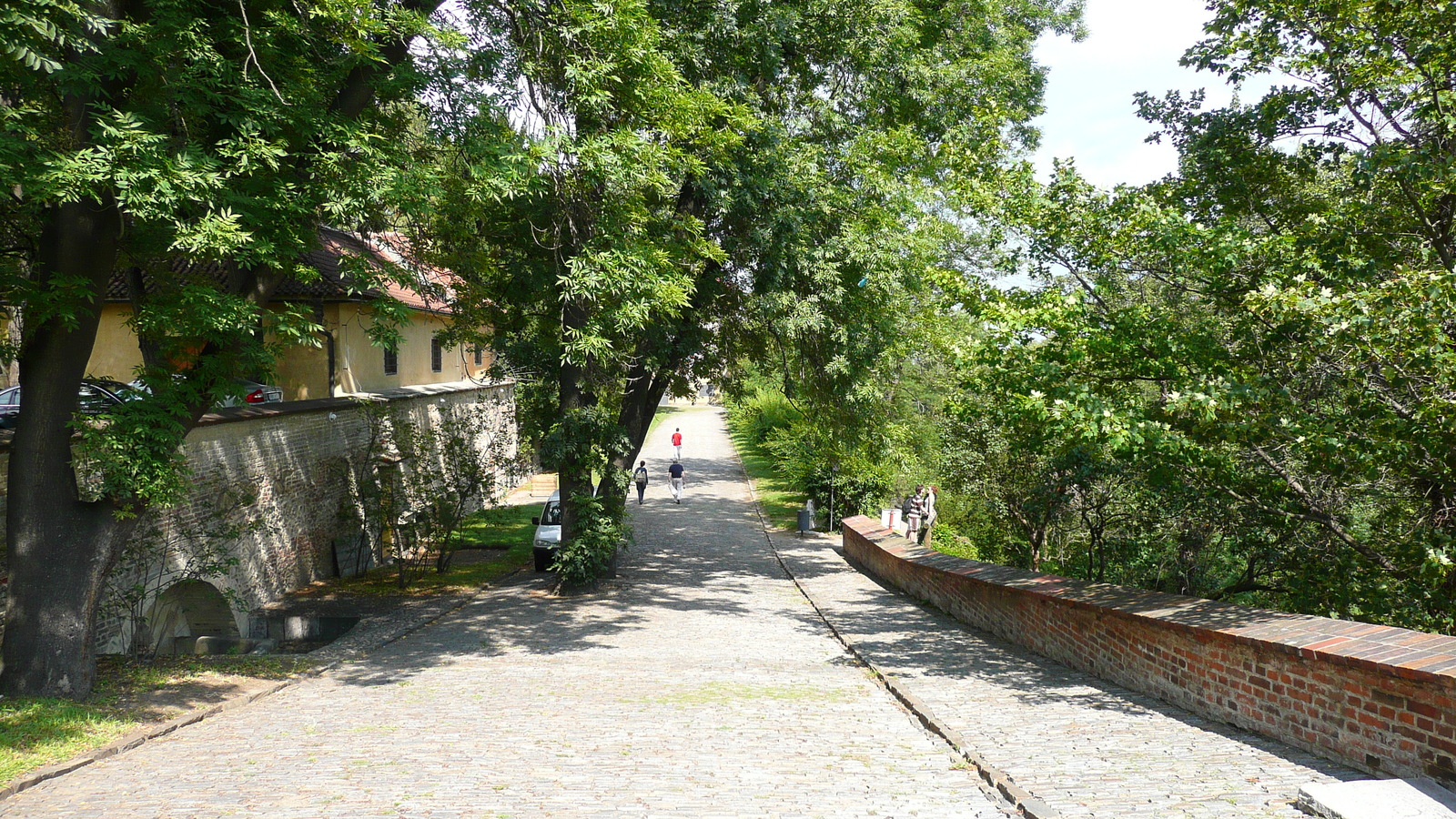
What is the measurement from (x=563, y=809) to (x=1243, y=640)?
15.5ft

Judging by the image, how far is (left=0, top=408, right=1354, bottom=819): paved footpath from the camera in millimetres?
5289

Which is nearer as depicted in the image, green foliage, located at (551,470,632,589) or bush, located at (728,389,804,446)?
green foliage, located at (551,470,632,589)

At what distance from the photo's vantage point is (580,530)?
14.8 meters

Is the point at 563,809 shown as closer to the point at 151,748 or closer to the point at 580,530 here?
the point at 151,748

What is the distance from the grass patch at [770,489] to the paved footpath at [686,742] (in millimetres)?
15138

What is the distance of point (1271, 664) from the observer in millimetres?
6094

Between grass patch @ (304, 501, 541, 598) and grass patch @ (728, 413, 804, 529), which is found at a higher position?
grass patch @ (728, 413, 804, 529)

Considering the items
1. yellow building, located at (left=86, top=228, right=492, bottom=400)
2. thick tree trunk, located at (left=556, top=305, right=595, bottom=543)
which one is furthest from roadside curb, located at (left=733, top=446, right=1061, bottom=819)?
yellow building, located at (left=86, top=228, right=492, bottom=400)

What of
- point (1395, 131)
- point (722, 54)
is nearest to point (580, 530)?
point (722, 54)

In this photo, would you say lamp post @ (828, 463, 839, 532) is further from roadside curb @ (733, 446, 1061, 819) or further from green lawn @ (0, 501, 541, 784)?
green lawn @ (0, 501, 541, 784)

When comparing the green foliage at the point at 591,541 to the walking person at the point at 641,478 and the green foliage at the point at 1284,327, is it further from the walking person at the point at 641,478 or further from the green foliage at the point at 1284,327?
the walking person at the point at 641,478

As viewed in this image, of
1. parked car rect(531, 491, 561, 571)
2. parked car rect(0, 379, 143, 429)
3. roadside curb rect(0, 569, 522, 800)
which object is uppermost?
parked car rect(0, 379, 143, 429)

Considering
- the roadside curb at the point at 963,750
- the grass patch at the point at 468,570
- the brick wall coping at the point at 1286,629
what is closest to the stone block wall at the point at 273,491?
the grass patch at the point at 468,570

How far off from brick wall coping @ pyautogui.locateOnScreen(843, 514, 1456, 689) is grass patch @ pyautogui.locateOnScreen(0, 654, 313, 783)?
8.12 metres
